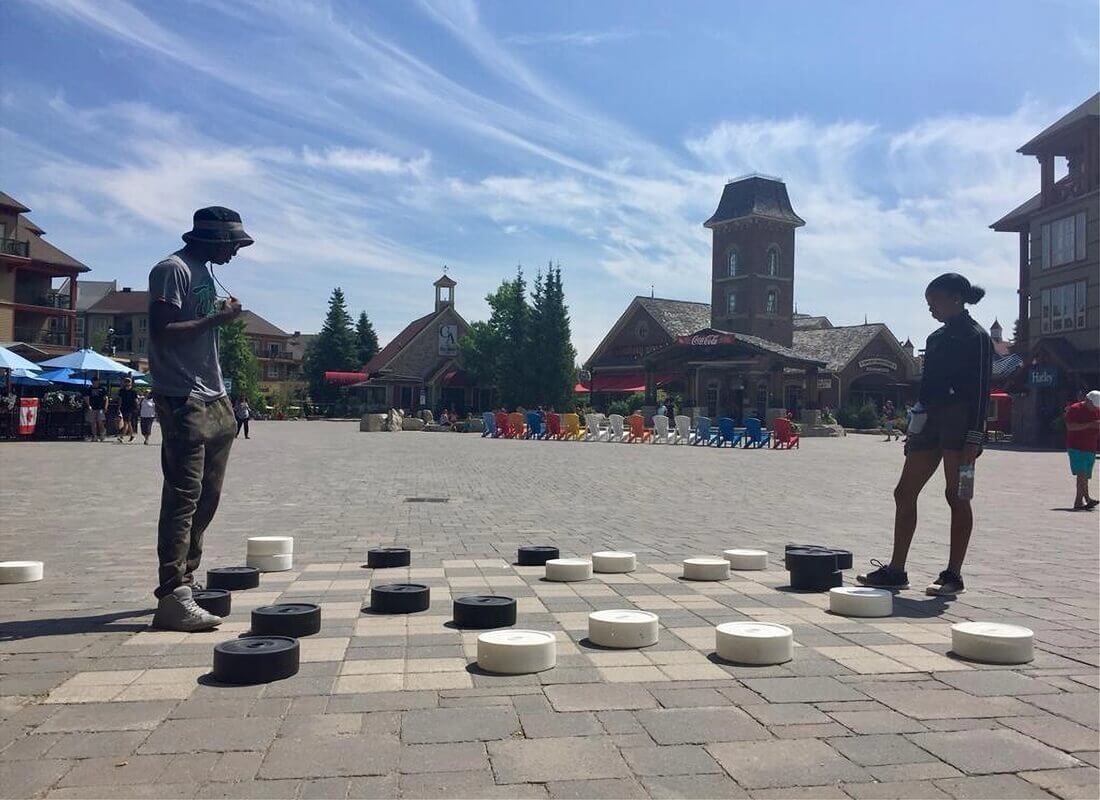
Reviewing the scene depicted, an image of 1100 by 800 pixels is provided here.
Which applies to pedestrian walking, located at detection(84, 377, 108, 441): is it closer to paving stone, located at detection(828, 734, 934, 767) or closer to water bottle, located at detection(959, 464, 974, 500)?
water bottle, located at detection(959, 464, 974, 500)

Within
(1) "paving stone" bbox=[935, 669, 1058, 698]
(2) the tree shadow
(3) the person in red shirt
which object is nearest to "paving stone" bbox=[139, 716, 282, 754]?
(2) the tree shadow

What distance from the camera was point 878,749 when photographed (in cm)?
310

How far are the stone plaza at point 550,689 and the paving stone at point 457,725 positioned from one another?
0.04 feet

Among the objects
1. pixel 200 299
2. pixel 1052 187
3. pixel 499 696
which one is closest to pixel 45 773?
pixel 499 696

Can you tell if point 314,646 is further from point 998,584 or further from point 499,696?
point 998,584

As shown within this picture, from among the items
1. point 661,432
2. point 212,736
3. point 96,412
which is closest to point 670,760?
point 212,736

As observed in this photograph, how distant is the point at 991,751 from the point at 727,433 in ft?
98.9

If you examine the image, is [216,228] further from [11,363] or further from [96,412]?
[96,412]

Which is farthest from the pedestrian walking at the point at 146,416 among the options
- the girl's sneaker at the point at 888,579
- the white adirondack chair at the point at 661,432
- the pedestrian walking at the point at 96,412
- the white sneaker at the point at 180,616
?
the girl's sneaker at the point at 888,579

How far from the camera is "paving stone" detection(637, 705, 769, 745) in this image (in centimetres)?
320

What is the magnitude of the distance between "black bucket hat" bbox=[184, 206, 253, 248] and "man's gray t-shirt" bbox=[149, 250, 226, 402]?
6.5 inches

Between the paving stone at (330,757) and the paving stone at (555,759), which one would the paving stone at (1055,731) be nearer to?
the paving stone at (555,759)

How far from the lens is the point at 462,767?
115 inches

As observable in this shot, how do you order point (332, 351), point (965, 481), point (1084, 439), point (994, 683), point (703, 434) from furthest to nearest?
point (332, 351) < point (703, 434) < point (1084, 439) < point (965, 481) < point (994, 683)
